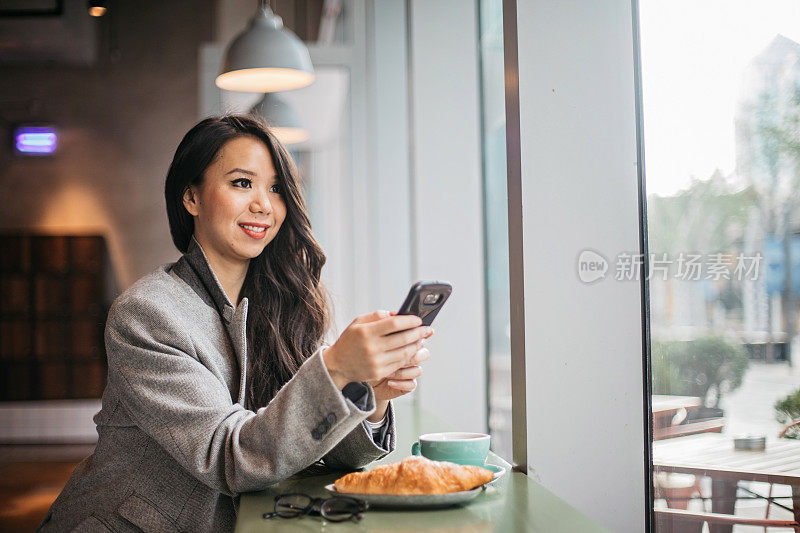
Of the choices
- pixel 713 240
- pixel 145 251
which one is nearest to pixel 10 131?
pixel 145 251

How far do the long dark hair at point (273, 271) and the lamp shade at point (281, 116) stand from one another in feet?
4.11

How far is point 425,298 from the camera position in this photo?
40.4 inches

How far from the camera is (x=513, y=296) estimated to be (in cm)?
126

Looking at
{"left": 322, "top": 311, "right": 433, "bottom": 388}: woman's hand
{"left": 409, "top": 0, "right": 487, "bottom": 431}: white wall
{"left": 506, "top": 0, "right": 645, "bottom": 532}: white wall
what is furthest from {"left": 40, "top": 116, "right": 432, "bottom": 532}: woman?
{"left": 409, "top": 0, "right": 487, "bottom": 431}: white wall

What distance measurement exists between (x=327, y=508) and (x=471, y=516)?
18cm

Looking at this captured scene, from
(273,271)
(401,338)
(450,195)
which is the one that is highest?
(450,195)

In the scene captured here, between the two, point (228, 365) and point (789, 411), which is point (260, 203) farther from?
point (789, 411)

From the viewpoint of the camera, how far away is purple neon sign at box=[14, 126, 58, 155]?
4367 mm

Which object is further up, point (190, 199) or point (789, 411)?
point (190, 199)

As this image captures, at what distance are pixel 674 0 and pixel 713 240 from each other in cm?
37

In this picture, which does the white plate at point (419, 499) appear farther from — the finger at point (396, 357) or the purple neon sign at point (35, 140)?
the purple neon sign at point (35, 140)

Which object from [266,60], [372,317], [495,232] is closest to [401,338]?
[372,317]

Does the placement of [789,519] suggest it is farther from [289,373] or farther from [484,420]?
[484,420]
